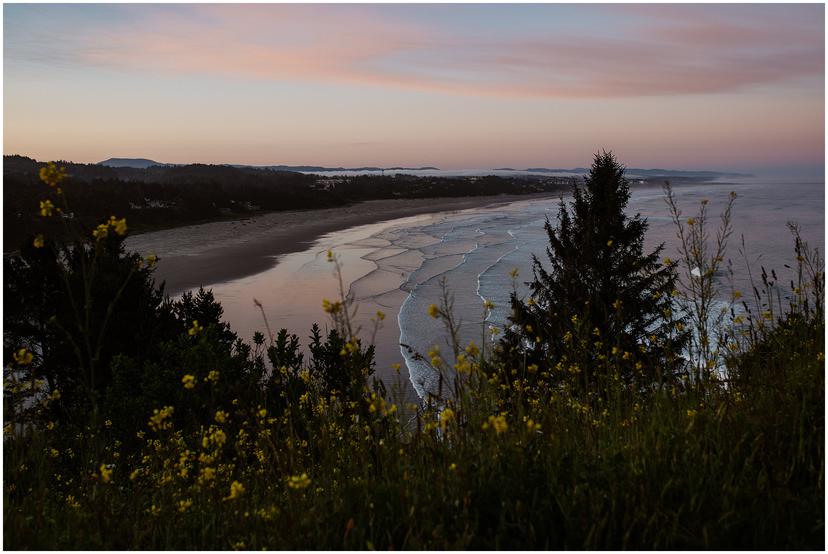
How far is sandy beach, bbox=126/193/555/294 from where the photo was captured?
29.6 m

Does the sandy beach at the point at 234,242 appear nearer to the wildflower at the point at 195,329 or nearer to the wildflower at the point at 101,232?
the wildflower at the point at 195,329

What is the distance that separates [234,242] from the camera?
42.6 m

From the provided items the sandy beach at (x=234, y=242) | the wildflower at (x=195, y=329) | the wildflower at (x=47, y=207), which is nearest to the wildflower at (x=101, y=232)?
the wildflower at (x=47, y=207)

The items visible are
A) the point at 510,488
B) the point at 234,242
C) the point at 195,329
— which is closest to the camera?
the point at 510,488

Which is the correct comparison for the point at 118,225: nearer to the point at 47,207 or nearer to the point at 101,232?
the point at 101,232

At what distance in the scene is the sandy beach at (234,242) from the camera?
29625 millimetres

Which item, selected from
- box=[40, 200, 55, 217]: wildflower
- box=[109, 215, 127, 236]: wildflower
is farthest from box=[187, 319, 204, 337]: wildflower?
box=[40, 200, 55, 217]: wildflower

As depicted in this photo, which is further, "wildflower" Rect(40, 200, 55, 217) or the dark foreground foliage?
"wildflower" Rect(40, 200, 55, 217)

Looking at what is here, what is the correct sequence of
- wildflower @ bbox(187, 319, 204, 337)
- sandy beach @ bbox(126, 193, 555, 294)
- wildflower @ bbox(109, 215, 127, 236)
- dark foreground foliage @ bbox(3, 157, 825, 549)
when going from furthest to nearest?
sandy beach @ bbox(126, 193, 555, 294) → wildflower @ bbox(187, 319, 204, 337) → wildflower @ bbox(109, 215, 127, 236) → dark foreground foliage @ bbox(3, 157, 825, 549)

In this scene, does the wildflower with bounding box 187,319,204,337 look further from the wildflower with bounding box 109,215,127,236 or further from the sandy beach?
the sandy beach

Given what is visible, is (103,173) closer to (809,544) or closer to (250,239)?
(250,239)

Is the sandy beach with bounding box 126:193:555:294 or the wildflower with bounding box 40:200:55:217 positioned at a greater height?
the wildflower with bounding box 40:200:55:217

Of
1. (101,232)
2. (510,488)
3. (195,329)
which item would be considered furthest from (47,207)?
(510,488)

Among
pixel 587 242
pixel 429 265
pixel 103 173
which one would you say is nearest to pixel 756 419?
pixel 587 242
